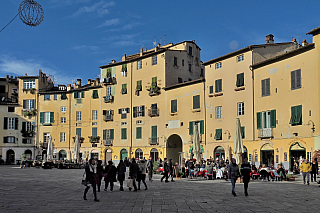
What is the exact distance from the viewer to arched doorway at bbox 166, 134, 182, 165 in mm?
43906

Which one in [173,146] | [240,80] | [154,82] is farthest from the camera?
[154,82]

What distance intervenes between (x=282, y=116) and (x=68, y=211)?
2364 centimetres

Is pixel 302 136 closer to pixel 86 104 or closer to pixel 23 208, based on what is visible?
pixel 23 208

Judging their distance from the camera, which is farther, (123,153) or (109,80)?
(109,80)

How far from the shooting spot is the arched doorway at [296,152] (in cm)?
2889

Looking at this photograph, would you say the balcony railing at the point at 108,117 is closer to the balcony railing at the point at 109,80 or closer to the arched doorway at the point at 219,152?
the balcony railing at the point at 109,80

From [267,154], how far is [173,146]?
46.5 ft

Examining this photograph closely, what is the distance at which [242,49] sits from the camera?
114 feet

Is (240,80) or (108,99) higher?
(240,80)

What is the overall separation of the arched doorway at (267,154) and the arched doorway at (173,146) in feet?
43.0

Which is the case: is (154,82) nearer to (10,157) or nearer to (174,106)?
(174,106)

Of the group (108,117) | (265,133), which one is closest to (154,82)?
(108,117)

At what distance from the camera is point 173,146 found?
44.3 m

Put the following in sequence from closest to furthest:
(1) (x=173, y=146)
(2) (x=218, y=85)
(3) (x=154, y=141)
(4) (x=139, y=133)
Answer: (2) (x=218, y=85), (1) (x=173, y=146), (3) (x=154, y=141), (4) (x=139, y=133)
